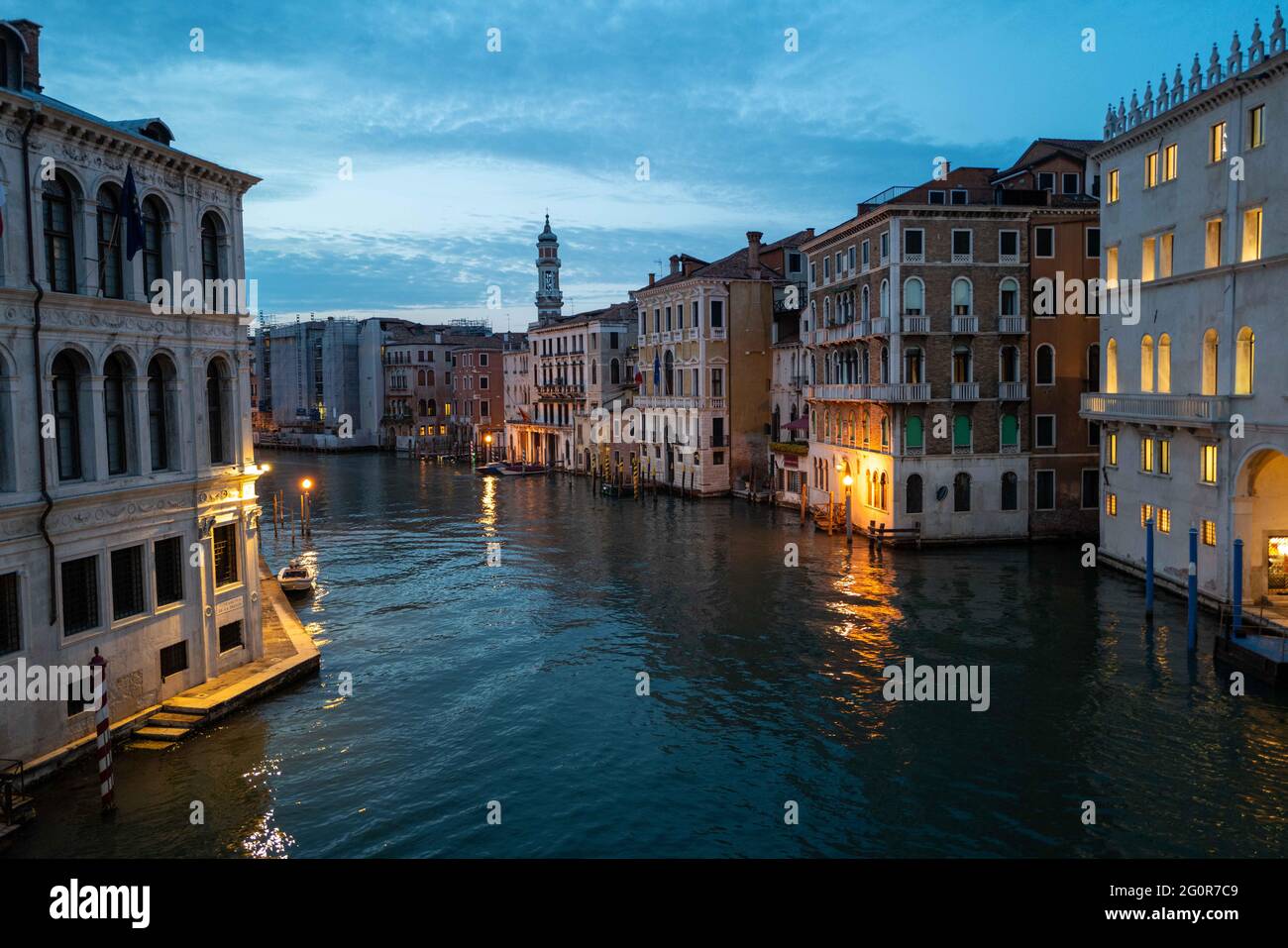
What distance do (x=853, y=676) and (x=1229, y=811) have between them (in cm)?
795

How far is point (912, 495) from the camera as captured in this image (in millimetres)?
37219

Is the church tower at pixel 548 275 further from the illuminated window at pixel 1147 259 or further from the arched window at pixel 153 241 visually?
the arched window at pixel 153 241

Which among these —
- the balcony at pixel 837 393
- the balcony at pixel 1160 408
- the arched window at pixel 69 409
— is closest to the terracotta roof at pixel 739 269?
the balcony at pixel 837 393

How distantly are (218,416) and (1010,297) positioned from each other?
28.4 m

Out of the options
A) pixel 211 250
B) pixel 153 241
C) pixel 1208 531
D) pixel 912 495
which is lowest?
pixel 1208 531

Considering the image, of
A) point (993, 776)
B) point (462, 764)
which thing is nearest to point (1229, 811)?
point (993, 776)

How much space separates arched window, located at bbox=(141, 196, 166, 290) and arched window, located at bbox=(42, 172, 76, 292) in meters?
1.43

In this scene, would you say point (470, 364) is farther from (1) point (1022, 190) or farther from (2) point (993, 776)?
(2) point (993, 776)

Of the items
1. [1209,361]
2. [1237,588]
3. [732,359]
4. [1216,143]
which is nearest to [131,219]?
[1237,588]

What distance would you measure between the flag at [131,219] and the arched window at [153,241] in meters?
0.86

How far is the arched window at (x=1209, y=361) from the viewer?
25.1 m

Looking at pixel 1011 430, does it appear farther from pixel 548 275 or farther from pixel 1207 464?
pixel 548 275

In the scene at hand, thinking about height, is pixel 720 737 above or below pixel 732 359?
below
